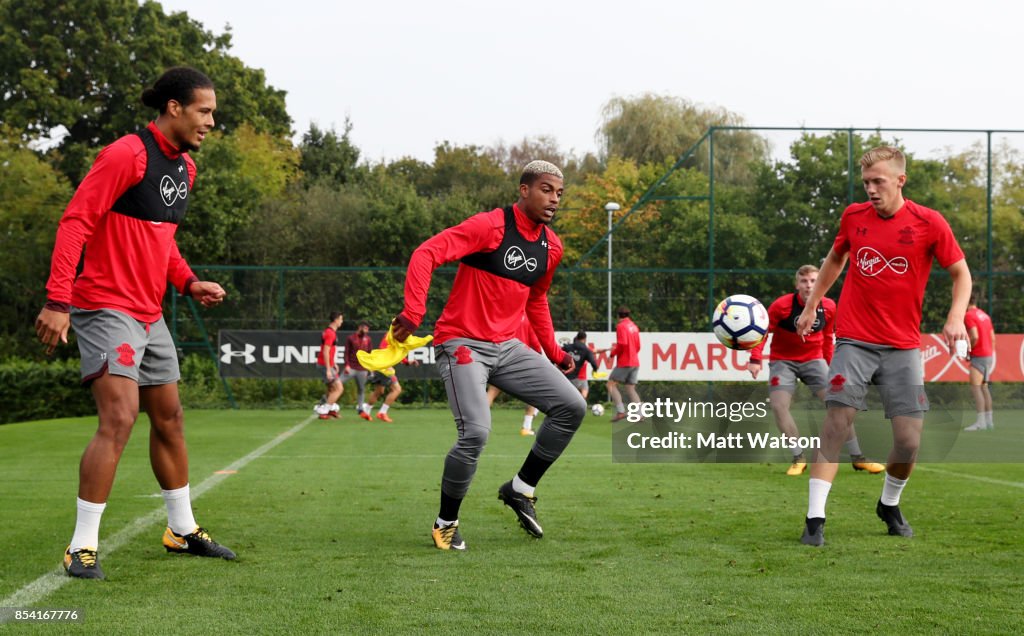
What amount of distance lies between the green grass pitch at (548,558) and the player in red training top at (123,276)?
1.85ft

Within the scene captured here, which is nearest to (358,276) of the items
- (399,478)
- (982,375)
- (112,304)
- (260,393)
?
(260,393)

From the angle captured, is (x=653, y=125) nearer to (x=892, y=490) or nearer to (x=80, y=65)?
(x=80, y=65)

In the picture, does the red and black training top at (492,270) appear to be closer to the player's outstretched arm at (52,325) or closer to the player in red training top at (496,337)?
the player in red training top at (496,337)

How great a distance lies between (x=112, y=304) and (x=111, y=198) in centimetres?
48

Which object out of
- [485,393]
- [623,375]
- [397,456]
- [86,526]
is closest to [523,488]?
[485,393]

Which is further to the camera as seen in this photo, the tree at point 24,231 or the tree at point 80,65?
the tree at point 80,65

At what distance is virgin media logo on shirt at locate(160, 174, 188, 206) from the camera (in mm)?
5285

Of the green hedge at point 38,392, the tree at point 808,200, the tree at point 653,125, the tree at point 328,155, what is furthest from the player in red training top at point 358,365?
the tree at point 653,125

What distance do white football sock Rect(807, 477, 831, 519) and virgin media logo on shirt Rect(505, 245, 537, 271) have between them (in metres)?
1.97

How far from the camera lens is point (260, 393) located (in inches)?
950

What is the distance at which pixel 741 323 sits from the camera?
32.1 feet

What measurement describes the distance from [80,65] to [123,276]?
42807 mm

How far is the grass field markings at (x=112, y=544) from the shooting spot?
4.50 meters

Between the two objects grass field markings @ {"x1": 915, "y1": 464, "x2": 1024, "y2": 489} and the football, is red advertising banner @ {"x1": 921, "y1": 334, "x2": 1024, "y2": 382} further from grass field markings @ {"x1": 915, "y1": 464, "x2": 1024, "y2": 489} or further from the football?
the football
